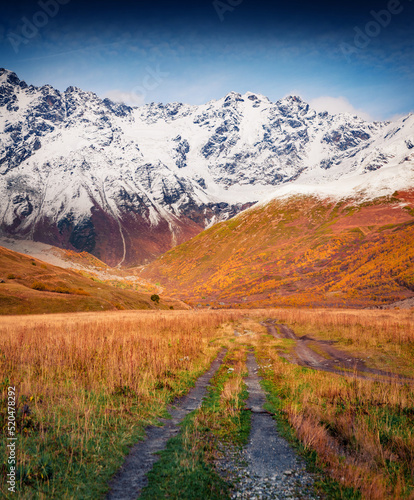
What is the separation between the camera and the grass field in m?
5.68

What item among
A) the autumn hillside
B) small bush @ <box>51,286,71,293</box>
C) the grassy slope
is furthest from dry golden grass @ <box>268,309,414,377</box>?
the autumn hillside

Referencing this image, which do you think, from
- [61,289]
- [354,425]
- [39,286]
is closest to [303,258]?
[61,289]

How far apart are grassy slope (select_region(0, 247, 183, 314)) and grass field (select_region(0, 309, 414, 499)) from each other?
99.5 ft

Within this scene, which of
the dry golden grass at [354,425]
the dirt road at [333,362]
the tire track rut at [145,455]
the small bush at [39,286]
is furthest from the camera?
the small bush at [39,286]

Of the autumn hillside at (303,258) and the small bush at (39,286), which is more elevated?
the autumn hillside at (303,258)

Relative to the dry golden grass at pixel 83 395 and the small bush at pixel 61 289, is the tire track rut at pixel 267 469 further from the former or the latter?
the small bush at pixel 61 289

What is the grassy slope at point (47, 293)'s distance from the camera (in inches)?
1646

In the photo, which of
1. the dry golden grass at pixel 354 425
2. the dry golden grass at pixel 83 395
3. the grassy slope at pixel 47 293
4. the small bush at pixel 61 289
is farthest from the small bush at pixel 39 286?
the dry golden grass at pixel 354 425

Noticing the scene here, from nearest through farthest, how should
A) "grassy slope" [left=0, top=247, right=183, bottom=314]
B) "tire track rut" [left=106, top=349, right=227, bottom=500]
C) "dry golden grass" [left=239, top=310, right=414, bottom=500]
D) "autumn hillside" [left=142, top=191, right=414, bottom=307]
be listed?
"tire track rut" [left=106, top=349, right=227, bottom=500] → "dry golden grass" [left=239, top=310, right=414, bottom=500] → "grassy slope" [left=0, top=247, right=183, bottom=314] → "autumn hillside" [left=142, top=191, right=414, bottom=307]

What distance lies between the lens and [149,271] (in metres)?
188

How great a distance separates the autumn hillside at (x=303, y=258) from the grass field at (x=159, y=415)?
245 ft

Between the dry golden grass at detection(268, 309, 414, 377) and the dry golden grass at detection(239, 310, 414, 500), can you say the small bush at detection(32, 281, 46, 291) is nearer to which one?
the dry golden grass at detection(268, 309, 414, 377)

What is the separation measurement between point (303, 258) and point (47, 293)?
100376 mm

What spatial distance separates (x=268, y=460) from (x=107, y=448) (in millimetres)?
3550
